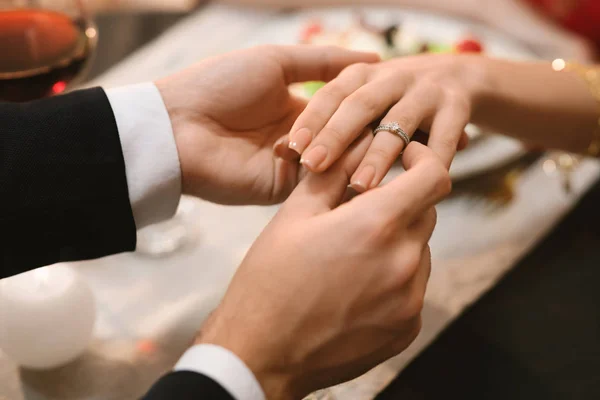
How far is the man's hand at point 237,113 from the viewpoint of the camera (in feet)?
2.28

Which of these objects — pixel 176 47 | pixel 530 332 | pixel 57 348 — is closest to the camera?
pixel 57 348

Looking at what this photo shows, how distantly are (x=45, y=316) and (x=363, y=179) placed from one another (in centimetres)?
33

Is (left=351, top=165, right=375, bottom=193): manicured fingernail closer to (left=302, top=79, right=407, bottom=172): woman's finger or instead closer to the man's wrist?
(left=302, top=79, right=407, bottom=172): woman's finger

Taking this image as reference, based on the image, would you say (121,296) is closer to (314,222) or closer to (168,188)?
(168,188)

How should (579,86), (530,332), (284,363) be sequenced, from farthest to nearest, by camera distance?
(579,86) → (530,332) → (284,363)

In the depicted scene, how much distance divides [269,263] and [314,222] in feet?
0.16

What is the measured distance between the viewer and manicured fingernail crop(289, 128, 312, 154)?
561 millimetres

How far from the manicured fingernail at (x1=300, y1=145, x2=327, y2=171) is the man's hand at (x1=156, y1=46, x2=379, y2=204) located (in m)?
0.14

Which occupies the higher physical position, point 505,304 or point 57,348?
point 57,348

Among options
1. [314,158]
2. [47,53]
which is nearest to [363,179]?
[314,158]

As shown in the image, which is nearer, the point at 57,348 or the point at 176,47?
the point at 57,348

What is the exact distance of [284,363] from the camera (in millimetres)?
449

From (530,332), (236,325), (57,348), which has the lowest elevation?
(530,332)

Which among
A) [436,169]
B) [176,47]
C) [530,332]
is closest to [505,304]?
[530,332]
